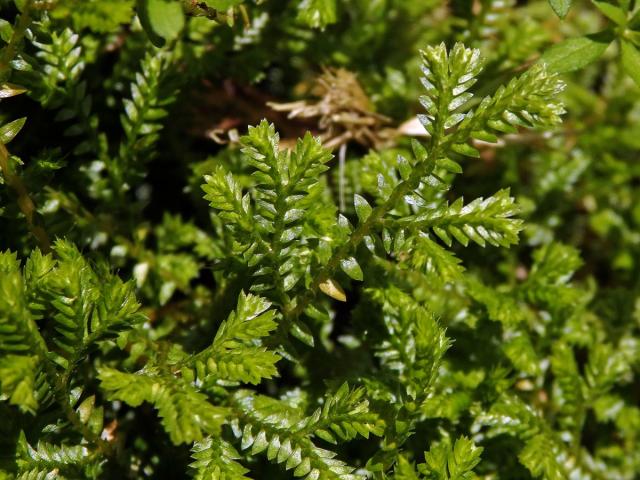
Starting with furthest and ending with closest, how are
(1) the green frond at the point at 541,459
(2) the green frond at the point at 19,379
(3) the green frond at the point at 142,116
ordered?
(3) the green frond at the point at 142,116, (1) the green frond at the point at 541,459, (2) the green frond at the point at 19,379

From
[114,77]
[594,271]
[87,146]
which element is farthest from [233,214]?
[594,271]

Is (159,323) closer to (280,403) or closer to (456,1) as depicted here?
(280,403)

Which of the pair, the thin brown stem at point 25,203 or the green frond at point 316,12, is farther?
the green frond at point 316,12

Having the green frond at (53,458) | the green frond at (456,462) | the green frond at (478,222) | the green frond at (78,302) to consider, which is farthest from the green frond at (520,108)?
the green frond at (53,458)

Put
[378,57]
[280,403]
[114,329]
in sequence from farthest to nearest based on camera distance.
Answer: [378,57]
[280,403]
[114,329]

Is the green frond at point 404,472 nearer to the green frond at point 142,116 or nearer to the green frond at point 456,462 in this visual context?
the green frond at point 456,462

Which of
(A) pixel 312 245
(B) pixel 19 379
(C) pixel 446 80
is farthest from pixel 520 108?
(B) pixel 19 379

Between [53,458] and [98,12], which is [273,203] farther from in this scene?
[53,458]

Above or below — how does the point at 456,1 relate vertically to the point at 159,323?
above
